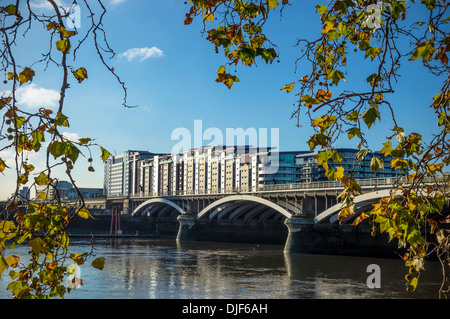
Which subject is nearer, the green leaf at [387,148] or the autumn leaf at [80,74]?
the autumn leaf at [80,74]

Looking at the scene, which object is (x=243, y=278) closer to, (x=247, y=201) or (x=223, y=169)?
(x=247, y=201)

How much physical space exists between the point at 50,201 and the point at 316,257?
39.7 m

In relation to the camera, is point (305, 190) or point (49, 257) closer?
point (49, 257)

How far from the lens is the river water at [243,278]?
75.3ft

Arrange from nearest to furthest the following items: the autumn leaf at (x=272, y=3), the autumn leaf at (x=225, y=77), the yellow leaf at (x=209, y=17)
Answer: the autumn leaf at (x=272, y=3), the autumn leaf at (x=225, y=77), the yellow leaf at (x=209, y=17)

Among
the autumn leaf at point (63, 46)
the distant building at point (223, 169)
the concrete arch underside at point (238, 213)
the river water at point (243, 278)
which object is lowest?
the river water at point (243, 278)

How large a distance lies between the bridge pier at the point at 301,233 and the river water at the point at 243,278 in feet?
9.35

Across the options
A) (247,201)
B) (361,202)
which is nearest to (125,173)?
(247,201)

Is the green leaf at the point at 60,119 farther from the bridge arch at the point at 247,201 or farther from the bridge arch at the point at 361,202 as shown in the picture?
the bridge arch at the point at 247,201

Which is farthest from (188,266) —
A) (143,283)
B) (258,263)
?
(143,283)

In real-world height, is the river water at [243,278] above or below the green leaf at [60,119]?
below

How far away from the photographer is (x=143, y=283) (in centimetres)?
2605

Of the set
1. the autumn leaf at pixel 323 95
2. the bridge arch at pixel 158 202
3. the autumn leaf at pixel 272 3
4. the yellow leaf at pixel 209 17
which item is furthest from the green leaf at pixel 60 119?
the bridge arch at pixel 158 202
